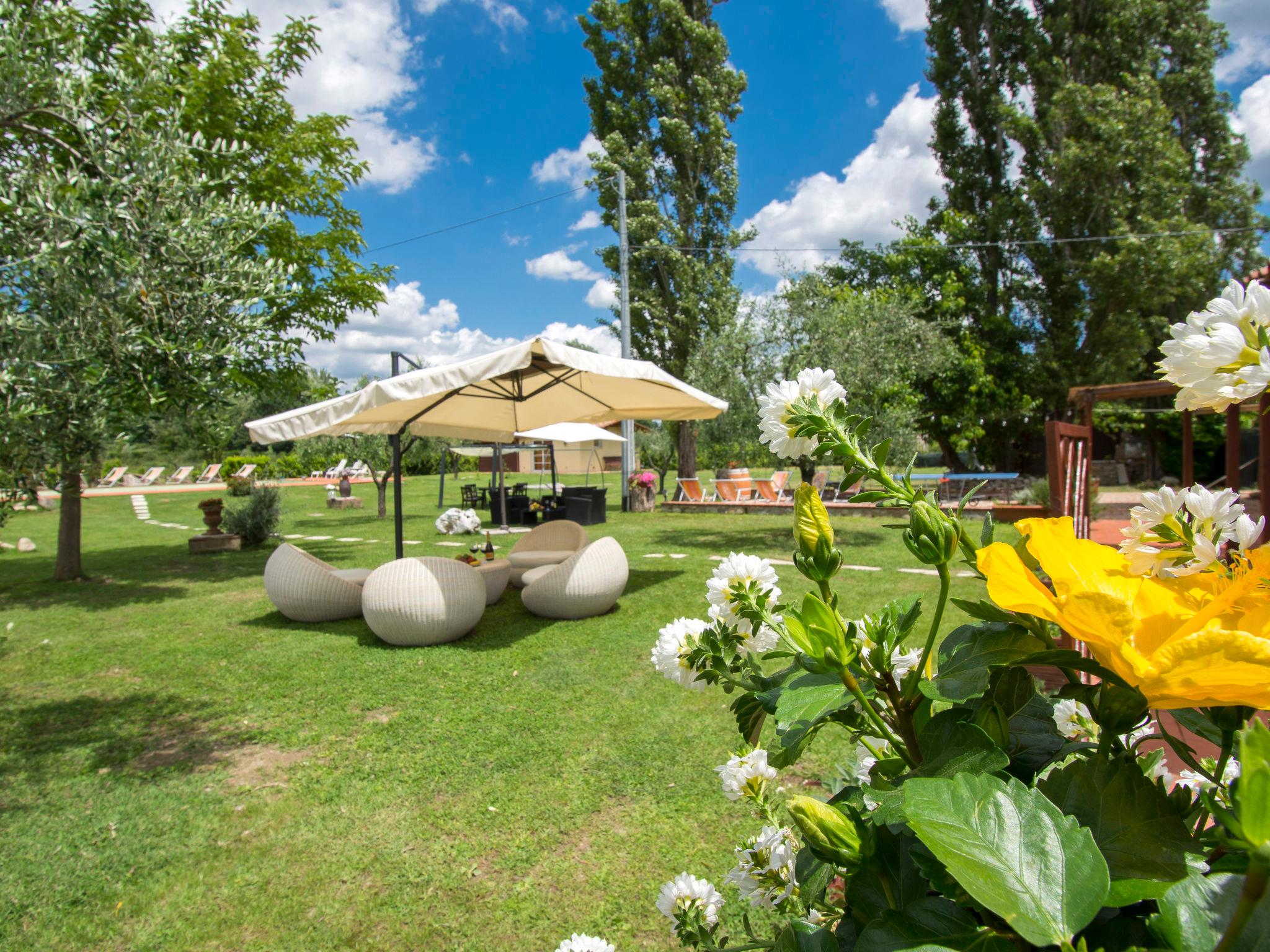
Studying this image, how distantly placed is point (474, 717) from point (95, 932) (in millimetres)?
2194

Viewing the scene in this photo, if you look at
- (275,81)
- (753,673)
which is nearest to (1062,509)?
(753,673)

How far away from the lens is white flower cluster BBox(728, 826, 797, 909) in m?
0.90

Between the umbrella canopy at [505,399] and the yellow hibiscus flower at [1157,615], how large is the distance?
562cm

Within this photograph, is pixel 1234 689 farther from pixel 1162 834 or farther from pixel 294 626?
pixel 294 626

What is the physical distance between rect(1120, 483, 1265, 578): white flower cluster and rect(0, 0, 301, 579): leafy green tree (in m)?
3.87

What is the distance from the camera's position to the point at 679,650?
0.91 metres

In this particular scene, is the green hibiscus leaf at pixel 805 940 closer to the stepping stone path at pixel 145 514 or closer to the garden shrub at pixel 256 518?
the garden shrub at pixel 256 518

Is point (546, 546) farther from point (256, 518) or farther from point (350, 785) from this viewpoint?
point (256, 518)

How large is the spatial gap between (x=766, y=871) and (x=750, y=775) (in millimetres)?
121

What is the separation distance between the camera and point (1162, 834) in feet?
1.49

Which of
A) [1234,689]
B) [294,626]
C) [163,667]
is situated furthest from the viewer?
[294,626]

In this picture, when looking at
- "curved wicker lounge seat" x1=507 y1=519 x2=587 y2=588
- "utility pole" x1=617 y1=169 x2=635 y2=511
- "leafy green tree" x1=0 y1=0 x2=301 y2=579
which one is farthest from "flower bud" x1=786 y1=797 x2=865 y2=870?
"utility pole" x1=617 y1=169 x2=635 y2=511

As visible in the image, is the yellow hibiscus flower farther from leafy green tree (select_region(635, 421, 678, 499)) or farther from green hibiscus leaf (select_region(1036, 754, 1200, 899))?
leafy green tree (select_region(635, 421, 678, 499))

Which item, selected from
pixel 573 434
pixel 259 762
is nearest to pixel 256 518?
pixel 573 434
